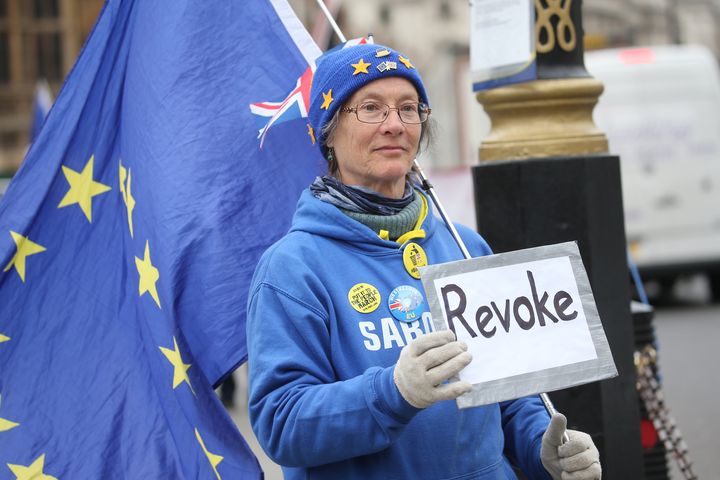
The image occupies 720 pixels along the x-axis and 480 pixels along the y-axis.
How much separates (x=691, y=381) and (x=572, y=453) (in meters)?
7.05

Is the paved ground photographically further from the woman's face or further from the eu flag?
the woman's face

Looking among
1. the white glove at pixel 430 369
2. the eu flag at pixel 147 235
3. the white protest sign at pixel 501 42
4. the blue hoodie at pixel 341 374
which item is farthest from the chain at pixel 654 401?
the white glove at pixel 430 369

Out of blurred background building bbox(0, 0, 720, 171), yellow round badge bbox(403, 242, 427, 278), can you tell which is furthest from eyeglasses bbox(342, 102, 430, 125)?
blurred background building bbox(0, 0, 720, 171)

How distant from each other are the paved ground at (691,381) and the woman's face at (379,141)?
12.9 feet

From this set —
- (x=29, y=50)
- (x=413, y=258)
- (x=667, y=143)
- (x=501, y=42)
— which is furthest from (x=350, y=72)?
(x=29, y=50)

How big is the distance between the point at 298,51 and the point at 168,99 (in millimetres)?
439

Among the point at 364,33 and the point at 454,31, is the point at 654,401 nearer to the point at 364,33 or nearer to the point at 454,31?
the point at 364,33

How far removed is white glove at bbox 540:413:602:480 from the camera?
275 cm

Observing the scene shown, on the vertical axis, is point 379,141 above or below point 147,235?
above

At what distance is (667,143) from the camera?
568 inches

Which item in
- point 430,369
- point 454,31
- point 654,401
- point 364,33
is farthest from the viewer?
point 454,31

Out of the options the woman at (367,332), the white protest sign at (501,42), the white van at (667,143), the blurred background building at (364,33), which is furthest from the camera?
the blurred background building at (364,33)

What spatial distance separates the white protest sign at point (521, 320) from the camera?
2.60 meters

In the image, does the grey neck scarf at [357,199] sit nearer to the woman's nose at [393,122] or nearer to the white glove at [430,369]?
the woman's nose at [393,122]
